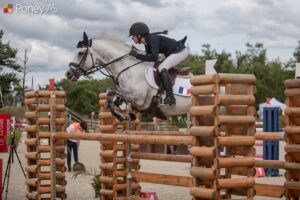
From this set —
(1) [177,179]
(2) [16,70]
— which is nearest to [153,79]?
(1) [177,179]

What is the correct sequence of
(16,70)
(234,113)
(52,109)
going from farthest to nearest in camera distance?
(16,70) → (52,109) → (234,113)

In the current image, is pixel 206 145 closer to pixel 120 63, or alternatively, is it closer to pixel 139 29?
pixel 139 29

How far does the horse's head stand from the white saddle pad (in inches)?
33.4

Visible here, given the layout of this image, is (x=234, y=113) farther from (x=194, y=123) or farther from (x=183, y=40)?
(x=183, y=40)

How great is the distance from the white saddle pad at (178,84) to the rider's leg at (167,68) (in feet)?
0.40

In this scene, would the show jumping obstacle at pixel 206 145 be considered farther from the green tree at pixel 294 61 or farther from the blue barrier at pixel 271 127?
the green tree at pixel 294 61

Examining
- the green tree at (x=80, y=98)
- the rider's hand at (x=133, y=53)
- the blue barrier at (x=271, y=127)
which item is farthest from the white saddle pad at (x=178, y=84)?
the green tree at (x=80, y=98)

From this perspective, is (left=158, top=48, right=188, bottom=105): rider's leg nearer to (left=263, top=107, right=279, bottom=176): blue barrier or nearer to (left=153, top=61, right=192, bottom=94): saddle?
(left=153, top=61, right=192, bottom=94): saddle

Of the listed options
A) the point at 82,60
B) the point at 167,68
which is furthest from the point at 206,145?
the point at 82,60

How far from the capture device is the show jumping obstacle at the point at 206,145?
5109 mm

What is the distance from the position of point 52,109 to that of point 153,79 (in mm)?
2357

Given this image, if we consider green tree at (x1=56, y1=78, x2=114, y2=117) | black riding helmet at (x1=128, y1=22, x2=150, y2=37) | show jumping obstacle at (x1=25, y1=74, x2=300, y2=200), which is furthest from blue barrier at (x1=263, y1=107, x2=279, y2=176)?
green tree at (x1=56, y1=78, x2=114, y2=117)

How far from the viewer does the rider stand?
21.8ft

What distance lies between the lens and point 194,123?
529 centimetres
